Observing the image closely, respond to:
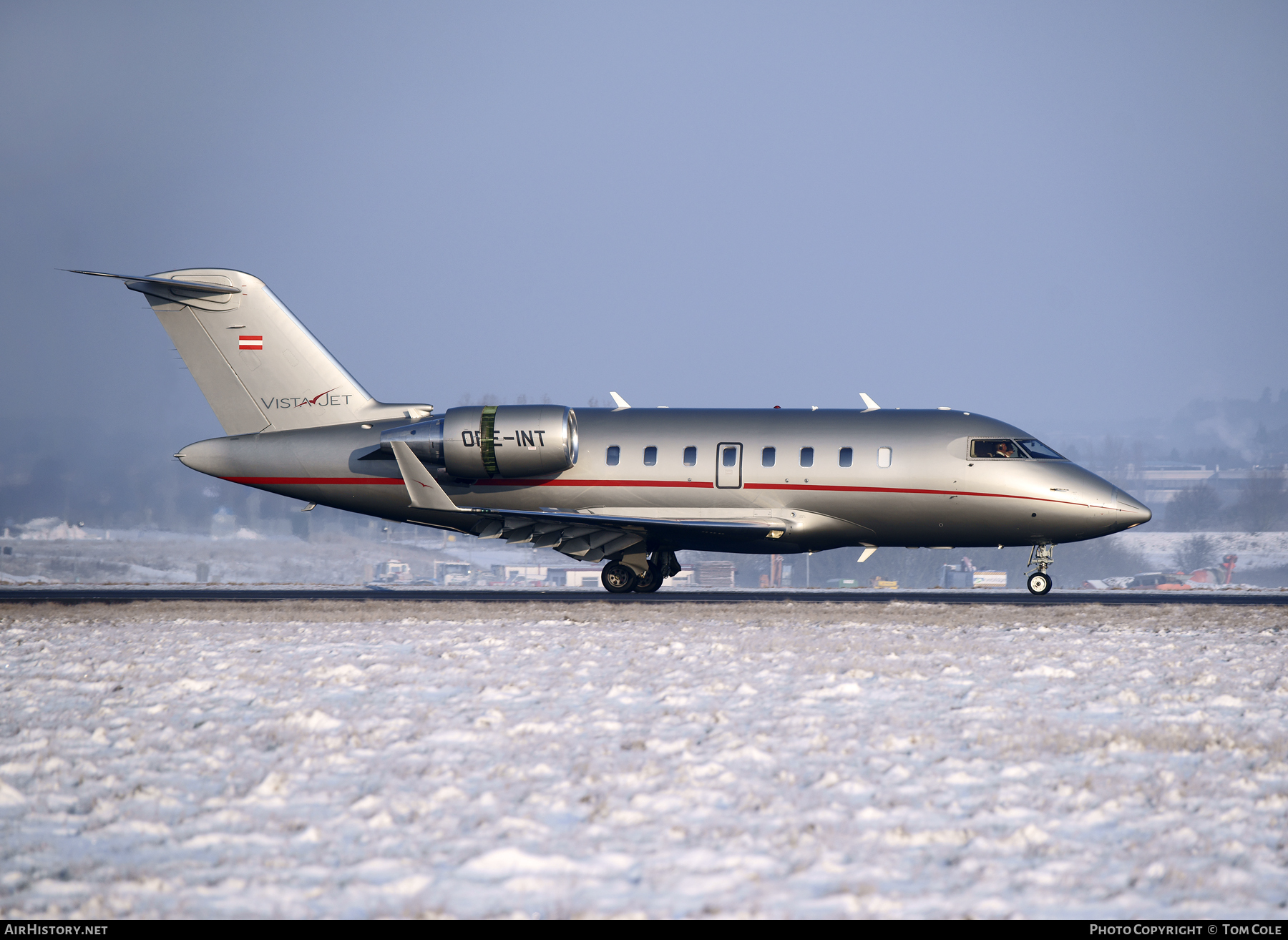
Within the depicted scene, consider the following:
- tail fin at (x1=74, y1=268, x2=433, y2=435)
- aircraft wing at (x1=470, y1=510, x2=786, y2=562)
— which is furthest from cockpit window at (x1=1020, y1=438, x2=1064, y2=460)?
tail fin at (x1=74, y1=268, x2=433, y2=435)

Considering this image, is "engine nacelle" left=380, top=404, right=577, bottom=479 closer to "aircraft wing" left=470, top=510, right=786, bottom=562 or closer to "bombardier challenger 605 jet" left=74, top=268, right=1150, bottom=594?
"bombardier challenger 605 jet" left=74, top=268, right=1150, bottom=594

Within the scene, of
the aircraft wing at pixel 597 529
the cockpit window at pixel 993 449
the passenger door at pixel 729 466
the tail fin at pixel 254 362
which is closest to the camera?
the aircraft wing at pixel 597 529

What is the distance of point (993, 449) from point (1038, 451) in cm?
105

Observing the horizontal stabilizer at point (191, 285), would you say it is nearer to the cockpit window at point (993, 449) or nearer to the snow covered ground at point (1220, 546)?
the cockpit window at point (993, 449)

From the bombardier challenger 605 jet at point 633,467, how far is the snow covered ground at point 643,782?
947 centimetres

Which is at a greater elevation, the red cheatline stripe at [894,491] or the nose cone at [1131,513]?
the red cheatline stripe at [894,491]

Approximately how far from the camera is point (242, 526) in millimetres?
128625

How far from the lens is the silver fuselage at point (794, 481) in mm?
21891

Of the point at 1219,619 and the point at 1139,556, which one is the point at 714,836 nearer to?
the point at 1219,619

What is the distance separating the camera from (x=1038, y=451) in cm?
2236

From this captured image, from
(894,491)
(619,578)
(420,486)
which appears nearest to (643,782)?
(420,486)

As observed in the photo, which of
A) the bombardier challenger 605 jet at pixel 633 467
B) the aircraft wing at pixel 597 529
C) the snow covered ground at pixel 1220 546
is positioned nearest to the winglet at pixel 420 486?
the bombardier challenger 605 jet at pixel 633 467

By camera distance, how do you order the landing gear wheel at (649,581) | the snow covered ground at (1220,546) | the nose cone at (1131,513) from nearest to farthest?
the nose cone at (1131,513)
the landing gear wheel at (649,581)
the snow covered ground at (1220,546)

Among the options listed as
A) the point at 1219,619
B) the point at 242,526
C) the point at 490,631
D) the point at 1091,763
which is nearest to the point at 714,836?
the point at 1091,763
